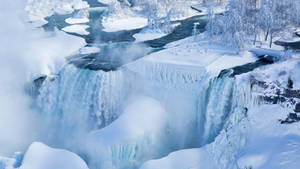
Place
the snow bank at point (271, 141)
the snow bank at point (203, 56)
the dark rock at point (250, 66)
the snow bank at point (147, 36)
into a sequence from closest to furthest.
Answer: the snow bank at point (271, 141) < the dark rock at point (250, 66) < the snow bank at point (203, 56) < the snow bank at point (147, 36)

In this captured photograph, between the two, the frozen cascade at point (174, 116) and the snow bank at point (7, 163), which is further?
the frozen cascade at point (174, 116)

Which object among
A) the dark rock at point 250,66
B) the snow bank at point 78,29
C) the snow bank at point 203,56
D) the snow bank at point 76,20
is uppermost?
the snow bank at point 76,20

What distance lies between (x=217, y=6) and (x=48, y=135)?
17.6 meters

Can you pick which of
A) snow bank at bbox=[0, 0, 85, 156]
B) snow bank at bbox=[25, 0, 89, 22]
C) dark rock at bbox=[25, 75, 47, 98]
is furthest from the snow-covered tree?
snow bank at bbox=[25, 0, 89, 22]

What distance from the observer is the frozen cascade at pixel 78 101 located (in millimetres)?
16094

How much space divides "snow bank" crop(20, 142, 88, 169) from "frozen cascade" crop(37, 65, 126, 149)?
3.69m

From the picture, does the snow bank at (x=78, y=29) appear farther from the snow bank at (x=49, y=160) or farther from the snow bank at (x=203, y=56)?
the snow bank at (x=49, y=160)

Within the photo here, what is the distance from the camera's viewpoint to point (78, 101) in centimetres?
1677

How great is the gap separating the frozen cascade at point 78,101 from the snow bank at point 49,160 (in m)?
3.69

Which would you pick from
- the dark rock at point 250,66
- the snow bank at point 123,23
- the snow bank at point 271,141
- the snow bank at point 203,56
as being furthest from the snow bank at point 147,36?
the snow bank at point 271,141

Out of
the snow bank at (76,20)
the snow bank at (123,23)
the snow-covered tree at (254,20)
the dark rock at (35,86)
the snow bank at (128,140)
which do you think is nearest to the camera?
the snow bank at (128,140)

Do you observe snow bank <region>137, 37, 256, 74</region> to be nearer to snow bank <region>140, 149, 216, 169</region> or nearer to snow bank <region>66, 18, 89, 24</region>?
snow bank <region>140, 149, 216, 169</region>

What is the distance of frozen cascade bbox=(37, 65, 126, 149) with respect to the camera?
16.1m

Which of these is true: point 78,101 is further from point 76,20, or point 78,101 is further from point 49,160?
point 76,20
